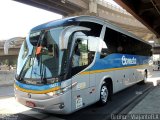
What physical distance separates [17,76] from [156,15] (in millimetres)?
10122

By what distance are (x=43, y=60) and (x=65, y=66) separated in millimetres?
729

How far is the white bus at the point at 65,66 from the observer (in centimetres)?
604

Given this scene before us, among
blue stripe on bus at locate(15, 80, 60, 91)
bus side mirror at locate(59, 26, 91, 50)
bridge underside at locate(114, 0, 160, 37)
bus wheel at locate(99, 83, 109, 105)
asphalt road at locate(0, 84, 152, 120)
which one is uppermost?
bridge underside at locate(114, 0, 160, 37)

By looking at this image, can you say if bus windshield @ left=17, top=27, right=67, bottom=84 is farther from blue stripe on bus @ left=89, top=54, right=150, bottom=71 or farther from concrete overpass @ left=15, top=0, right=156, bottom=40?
concrete overpass @ left=15, top=0, right=156, bottom=40

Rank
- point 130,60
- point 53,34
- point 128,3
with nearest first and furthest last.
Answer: point 53,34 < point 128,3 < point 130,60

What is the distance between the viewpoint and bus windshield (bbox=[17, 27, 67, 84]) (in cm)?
615

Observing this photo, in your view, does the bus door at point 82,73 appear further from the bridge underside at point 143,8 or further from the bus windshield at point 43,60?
the bridge underside at point 143,8

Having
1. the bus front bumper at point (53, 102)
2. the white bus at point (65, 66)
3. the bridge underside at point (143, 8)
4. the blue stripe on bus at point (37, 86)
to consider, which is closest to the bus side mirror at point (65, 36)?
the white bus at point (65, 66)

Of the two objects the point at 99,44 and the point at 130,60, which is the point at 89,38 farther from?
the point at 130,60

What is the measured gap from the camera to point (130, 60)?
11.6m

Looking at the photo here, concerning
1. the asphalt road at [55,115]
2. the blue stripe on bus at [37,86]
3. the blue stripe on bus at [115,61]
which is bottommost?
the asphalt road at [55,115]

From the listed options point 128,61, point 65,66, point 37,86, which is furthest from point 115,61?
point 37,86

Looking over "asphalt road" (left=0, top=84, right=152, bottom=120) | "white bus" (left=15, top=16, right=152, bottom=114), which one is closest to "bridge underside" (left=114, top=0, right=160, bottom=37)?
"white bus" (left=15, top=16, right=152, bottom=114)

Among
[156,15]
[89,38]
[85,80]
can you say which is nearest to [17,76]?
[85,80]
